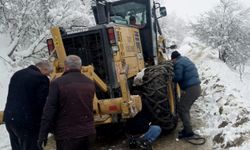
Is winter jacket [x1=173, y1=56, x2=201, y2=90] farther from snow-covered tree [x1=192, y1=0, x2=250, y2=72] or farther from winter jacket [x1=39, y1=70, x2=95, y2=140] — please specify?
snow-covered tree [x1=192, y1=0, x2=250, y2=72]

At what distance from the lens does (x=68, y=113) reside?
14.0 ft

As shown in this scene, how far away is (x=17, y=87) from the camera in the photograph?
16.8 ft

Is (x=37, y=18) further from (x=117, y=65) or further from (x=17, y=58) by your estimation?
(x=117, y=65)

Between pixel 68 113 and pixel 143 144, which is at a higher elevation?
pixel 68 113

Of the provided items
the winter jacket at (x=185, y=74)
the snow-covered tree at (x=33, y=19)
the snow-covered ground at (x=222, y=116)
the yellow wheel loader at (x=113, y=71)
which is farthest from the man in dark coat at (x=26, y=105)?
the snow-covered tree at (x=33, y=19)

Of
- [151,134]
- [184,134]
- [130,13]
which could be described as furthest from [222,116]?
[130,13]

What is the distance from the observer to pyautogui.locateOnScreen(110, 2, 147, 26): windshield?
888 centimetres

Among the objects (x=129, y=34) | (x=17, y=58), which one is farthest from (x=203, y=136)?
(x=17, y=58)

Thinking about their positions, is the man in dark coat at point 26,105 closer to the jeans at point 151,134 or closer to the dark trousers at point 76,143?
the dark trousers at point 76,143

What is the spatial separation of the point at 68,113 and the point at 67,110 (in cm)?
4

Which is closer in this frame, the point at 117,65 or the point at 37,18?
the point at 117,65

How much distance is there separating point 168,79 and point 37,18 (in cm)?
921

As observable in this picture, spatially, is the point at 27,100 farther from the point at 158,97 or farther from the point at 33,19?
the point at 33,19

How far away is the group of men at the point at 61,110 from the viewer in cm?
428
